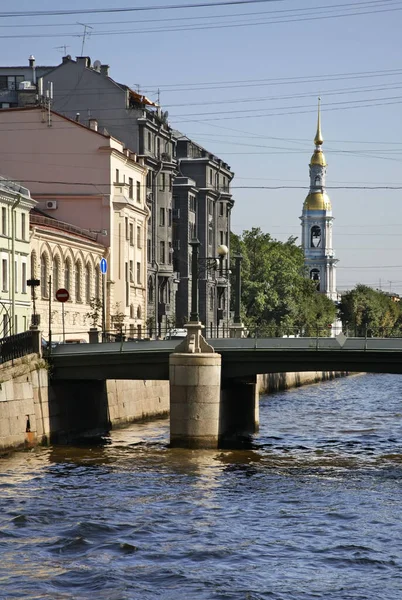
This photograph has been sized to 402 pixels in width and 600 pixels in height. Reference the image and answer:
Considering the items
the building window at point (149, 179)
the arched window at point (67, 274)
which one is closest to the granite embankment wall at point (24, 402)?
the arched window at point (67, 274)

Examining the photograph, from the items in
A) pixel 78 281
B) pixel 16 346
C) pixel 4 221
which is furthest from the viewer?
pixel 78 281

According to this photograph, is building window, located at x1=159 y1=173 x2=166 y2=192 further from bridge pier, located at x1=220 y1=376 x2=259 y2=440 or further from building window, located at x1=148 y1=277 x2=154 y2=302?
bridge pier, located at x1=220 y1=376 x2=259 y2=440

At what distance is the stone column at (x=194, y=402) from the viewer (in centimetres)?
5247

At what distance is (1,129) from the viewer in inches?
3536

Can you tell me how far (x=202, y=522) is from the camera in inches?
1406

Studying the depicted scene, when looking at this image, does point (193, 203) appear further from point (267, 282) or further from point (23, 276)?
point (23, 276)

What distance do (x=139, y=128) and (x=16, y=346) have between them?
53.0 metres

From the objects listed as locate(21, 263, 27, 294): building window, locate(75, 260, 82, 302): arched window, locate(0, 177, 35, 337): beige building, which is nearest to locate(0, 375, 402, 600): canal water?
locate(0, 177, 35, 337): beige building

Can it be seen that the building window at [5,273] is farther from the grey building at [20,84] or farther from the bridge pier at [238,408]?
the grey building at [20,84]

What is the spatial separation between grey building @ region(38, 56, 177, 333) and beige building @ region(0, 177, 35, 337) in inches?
968

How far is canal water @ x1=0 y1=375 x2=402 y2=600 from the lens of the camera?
28688 millimetres

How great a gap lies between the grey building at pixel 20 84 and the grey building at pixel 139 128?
1.47m

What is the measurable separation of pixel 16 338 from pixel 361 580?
25148mm

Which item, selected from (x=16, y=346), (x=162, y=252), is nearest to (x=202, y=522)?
(x=16, y=346)
